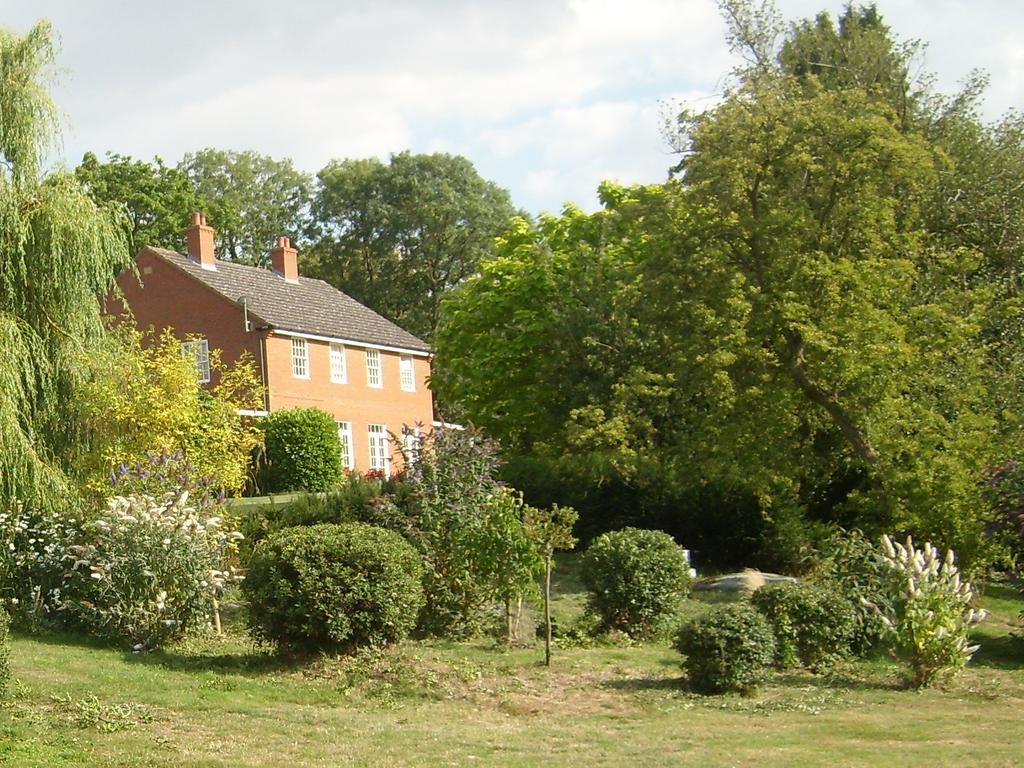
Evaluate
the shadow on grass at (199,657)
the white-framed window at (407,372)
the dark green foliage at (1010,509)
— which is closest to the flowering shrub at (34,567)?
the shadow on grass at (199,657)

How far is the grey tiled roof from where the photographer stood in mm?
41875

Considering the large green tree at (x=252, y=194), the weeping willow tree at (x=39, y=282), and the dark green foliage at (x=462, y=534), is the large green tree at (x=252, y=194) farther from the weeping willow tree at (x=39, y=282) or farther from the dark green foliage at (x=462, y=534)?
the dark green foliage at (x=462, y=534)

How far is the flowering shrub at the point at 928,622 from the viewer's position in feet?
45.4

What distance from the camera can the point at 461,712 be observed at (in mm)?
11977

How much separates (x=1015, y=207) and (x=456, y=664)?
21315 millimetres

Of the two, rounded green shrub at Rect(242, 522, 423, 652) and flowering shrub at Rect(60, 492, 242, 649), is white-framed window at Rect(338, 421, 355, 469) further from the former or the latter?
rounded green shrub at Rect(242, 522, 423, 652)

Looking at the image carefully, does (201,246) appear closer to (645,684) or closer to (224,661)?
(224,661)

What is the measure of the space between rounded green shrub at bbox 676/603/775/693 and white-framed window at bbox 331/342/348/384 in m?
31.4

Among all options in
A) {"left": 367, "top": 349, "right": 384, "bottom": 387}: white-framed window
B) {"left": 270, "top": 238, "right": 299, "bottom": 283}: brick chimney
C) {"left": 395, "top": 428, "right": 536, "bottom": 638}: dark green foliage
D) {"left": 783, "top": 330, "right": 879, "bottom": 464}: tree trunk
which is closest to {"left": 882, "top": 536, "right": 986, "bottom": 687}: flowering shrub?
{"left": 395, "top": 428, "right": 536, "bottom": 638}: dark green foliage

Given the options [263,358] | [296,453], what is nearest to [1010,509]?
[296,453]

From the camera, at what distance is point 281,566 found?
13438 mm

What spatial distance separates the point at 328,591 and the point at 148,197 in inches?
1615

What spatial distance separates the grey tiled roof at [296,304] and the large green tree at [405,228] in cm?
1248

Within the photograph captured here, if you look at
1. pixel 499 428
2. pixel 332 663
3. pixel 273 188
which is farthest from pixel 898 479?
pixel 273 188
